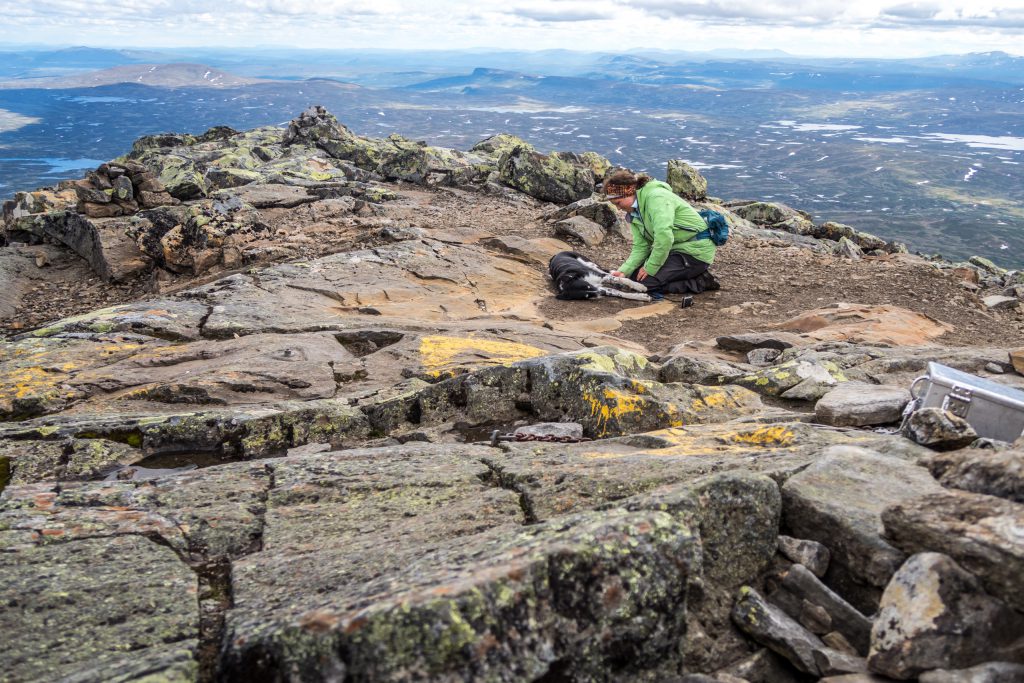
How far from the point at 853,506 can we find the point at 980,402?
2961 millimetres

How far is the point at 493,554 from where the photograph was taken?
15.6 ft

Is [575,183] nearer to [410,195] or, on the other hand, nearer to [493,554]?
[410,195]

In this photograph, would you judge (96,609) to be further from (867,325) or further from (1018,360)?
(867,325)

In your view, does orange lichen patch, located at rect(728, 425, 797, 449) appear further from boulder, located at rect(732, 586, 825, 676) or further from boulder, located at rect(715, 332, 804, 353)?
boulder, located at rect(715, 332, 804, 353)

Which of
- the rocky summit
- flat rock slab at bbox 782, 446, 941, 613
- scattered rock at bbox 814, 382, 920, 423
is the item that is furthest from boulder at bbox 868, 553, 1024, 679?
scattered rock at bbox 814, 382, 920, 423

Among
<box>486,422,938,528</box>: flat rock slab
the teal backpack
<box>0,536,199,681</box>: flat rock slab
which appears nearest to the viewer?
<box>0,536,199,681</box>: flat rock slab

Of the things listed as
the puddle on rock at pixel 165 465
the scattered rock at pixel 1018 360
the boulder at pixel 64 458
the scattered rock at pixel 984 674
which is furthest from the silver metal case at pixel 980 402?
the boulder at pixel 64 458

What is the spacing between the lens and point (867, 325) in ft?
56.4

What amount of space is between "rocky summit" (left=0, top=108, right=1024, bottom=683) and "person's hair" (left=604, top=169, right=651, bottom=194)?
355cm

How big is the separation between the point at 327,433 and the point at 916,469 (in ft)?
25.3

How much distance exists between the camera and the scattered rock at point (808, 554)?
5352 millimetres

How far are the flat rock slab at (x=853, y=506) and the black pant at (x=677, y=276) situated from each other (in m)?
14.0

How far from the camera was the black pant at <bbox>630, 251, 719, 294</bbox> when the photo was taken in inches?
797

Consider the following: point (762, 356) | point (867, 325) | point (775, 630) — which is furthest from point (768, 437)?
point (867, 325)
